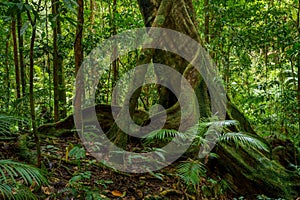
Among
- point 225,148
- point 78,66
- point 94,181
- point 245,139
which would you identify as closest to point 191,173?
point 245,139

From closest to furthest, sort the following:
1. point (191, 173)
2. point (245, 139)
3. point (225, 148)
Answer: point (191, 173) → point (245, 139) → point (225, 148)

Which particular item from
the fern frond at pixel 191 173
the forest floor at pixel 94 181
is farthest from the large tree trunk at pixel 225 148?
the fern frond at pixel 191 173

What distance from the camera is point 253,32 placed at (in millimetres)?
6137

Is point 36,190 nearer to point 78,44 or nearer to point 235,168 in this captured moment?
point 78,44

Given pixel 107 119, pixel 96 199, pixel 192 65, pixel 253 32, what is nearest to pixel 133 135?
pixel 107 119

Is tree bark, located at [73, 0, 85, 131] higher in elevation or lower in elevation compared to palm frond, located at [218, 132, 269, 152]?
higher

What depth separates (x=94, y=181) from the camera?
330 cm

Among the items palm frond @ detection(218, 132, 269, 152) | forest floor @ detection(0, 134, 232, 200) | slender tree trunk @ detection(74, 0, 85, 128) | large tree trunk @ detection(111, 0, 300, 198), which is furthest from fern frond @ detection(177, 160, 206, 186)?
slender tree trunk @ detection(74, 0, 85, 128)

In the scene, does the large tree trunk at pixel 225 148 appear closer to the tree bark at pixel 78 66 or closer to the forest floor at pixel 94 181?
the forest floor at pixel 94 181

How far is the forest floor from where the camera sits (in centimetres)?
290

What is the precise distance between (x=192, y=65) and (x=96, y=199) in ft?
9.87

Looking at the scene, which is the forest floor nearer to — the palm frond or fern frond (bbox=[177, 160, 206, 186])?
fern frond (bbox=[177, 160, 206, 186])

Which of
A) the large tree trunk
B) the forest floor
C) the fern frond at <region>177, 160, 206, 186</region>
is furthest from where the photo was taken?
the large tree trunk

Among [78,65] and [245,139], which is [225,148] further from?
[78,65]
